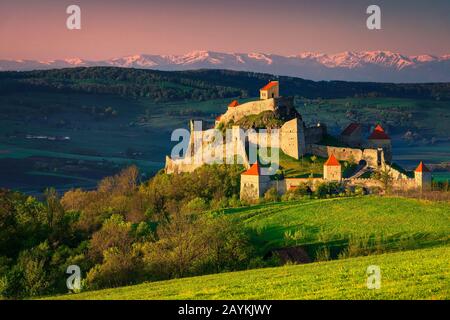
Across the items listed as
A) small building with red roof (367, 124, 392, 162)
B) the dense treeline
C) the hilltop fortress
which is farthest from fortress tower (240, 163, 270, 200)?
small building with red roof (367, 124, 392, 162)

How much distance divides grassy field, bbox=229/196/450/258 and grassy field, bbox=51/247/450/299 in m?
11.0

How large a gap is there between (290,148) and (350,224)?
2689 centimetres

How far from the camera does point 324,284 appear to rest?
2628 cm

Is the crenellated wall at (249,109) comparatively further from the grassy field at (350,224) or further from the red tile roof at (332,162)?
the grassy field at (350,224)

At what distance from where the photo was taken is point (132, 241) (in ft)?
150

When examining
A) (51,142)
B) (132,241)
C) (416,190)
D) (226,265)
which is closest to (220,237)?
(226,265)

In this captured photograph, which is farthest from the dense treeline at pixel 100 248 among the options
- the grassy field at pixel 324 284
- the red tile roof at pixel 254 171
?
the red tile roof at pixel 254 171

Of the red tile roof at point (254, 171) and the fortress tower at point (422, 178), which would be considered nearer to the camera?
the fortress tower at point (422, 178)

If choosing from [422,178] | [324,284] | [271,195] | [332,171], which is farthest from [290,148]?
[324,284]

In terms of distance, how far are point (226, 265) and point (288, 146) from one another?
3628 centimetres

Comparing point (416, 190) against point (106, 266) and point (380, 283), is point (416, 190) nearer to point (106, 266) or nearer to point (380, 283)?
point (106, 266)

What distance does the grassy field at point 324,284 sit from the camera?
23.3m

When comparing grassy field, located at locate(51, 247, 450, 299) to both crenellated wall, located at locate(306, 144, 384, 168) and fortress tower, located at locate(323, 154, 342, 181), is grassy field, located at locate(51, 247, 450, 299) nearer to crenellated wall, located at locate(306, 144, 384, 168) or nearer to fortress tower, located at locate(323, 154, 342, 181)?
fortress tower, located at locate(323, 154, 342, 181)

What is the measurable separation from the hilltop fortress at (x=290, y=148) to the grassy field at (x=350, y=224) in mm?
9241
